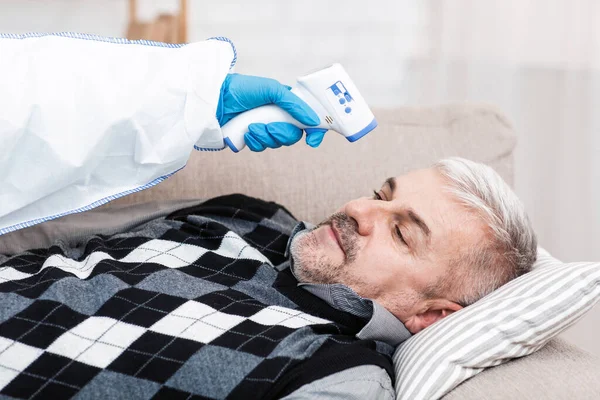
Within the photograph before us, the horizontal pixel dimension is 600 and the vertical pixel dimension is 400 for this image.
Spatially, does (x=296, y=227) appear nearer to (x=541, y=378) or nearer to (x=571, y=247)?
(x=541, y=378)

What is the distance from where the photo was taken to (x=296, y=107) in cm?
133

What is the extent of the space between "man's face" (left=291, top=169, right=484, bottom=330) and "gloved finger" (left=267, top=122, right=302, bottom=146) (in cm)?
19

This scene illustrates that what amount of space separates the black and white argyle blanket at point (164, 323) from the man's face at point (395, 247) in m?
0.07

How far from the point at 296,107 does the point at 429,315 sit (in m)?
0.48

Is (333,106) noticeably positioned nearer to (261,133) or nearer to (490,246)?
(261,133)

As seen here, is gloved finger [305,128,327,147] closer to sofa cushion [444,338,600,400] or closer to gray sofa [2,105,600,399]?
gray sofa [2,105,600,399]

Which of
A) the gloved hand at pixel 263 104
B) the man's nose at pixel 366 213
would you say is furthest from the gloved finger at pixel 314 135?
the man's nose at pixel 366 213

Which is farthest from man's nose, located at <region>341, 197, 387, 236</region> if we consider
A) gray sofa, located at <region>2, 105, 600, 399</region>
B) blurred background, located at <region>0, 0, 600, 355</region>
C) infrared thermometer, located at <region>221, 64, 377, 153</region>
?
blurred background, located at <region>0, 0, 600, 355</region>

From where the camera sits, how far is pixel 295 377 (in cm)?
106

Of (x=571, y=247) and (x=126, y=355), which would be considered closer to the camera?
(x=126, y=355)

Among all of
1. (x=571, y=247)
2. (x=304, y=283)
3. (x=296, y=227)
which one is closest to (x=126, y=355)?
(x=304, y=283)

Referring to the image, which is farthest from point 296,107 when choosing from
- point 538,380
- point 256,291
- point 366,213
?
point 538,380

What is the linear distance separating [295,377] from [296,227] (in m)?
0.44

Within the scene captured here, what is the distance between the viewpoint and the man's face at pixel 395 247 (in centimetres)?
132
